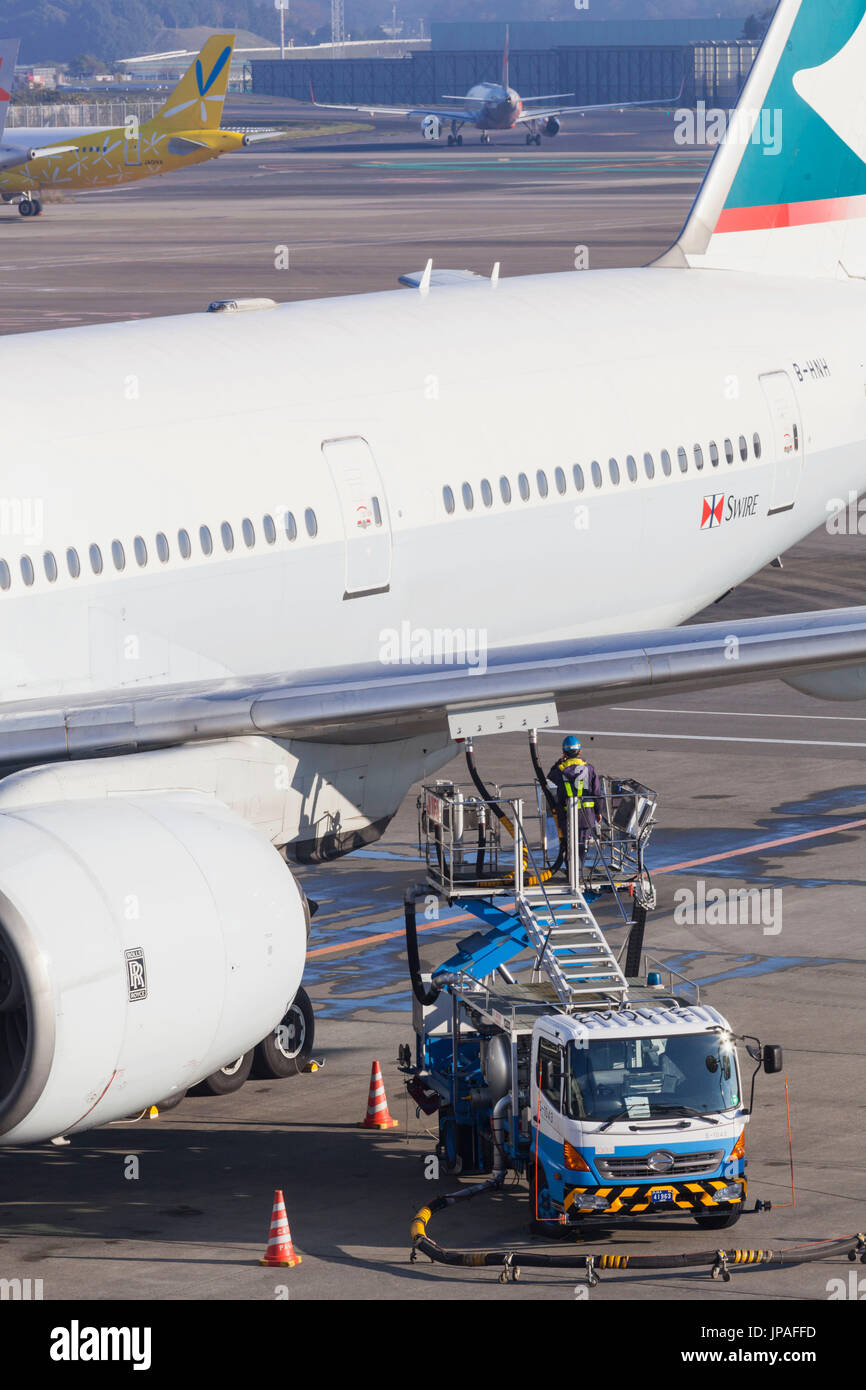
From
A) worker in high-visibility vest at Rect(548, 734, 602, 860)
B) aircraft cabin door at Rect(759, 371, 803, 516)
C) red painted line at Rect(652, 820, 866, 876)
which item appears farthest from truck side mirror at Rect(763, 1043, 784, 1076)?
aircraft cabin door at Rect(759, 371, 803, 516)

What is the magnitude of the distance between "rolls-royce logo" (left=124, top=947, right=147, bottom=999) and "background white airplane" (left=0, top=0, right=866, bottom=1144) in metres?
0.03

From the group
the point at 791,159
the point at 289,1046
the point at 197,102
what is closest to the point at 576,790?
the point at 289,1046

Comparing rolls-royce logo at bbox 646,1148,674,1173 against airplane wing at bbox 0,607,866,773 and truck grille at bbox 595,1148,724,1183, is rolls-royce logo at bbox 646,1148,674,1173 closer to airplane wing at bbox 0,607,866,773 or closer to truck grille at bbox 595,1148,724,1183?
truck grille at bbox 595,1148,724,1183

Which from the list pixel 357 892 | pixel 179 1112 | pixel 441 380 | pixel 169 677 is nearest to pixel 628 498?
pixel 441 380

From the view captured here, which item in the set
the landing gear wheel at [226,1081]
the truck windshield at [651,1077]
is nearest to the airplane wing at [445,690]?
the truck windshield at [651,1077]

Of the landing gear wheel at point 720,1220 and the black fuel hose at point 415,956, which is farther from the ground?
the black fuel hose at point 415,956

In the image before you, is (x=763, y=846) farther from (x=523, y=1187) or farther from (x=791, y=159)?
(x=523, y=1187)

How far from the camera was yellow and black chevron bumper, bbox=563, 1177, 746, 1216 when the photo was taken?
54.4ft

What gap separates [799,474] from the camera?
29.5m

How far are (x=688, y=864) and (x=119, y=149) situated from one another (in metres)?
108

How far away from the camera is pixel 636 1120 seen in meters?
16.9

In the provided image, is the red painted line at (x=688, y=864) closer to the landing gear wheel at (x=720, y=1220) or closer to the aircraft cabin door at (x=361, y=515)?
the aircraft cabin door at (x=361, y=515)

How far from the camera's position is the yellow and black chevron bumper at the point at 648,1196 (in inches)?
653

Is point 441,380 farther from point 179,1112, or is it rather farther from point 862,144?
point 862,144
